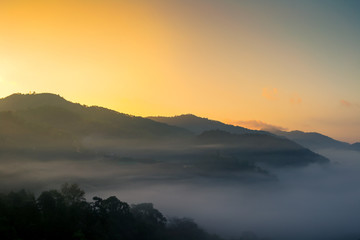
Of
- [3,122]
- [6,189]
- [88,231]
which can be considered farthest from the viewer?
[3,122]

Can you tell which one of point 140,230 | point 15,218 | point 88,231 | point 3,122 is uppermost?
point 3,122

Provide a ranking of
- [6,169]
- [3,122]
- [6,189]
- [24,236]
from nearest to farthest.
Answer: [24,236]
[6,189]
[6,169]
[3,122]

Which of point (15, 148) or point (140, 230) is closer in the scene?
point (140, 230)

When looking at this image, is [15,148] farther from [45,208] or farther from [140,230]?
[45,208]

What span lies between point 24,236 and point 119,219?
37118 mm

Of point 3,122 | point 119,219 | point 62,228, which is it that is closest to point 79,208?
point 62,228

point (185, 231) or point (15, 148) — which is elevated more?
point (15, 148)

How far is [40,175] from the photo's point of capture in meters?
166

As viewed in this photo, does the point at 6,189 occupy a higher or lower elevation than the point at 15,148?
lower

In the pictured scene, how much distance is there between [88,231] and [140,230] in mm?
35691

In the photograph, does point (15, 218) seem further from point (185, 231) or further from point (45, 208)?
point (185, 231)

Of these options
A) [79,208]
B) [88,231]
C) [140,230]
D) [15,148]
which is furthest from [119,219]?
[15,148]

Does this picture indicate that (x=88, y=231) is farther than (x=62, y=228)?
Yes

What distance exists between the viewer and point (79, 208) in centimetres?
5016
